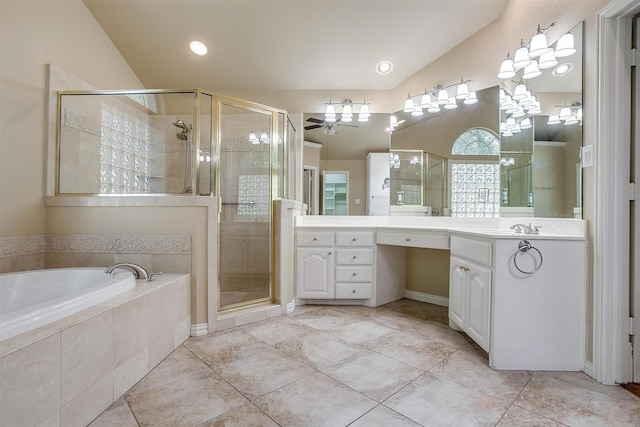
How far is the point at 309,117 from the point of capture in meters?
3.42

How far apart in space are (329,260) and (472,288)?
128 centimetres

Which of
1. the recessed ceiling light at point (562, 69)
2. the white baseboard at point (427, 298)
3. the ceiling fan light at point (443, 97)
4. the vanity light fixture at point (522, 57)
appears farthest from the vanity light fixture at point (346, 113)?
the white baseboard at point (427, 298)

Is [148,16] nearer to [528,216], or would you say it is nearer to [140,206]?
[140,206]

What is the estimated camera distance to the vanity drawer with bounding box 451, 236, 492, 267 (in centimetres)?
192

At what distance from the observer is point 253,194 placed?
3010 mm

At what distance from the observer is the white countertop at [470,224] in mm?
1843

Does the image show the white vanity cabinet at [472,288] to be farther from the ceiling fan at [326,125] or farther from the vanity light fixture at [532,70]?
the ceiling fan at [326,125]

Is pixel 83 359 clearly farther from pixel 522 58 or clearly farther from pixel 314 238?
pixel 522 58

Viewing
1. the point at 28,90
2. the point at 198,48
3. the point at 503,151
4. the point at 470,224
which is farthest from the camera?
the point at 198,48

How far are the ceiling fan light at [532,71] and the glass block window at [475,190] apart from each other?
71cm

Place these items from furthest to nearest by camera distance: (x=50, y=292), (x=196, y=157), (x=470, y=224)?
(x=470, y=224), (x=196, y=157), (x=50, y=292)

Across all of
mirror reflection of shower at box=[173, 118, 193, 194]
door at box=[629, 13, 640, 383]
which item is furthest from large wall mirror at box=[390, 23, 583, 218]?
mirror reflection of shower at box=[173, 118, 193, 194]

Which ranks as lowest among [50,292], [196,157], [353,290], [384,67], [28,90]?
[353,290]

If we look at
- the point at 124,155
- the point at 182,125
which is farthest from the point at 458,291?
the point at 124,155
